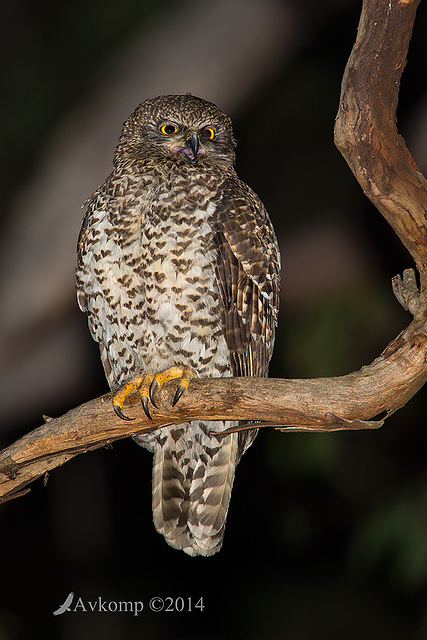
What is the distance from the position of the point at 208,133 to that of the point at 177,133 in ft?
0.63

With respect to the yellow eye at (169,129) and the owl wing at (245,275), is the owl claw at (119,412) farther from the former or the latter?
the yellow eye at (169,129)

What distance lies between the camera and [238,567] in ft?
20.9

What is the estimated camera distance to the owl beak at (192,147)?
3.34m

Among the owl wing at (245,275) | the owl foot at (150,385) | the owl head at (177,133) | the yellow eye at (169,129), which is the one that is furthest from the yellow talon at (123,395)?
the yellow eye at (169,129)

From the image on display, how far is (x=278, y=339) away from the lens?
5.75 meters

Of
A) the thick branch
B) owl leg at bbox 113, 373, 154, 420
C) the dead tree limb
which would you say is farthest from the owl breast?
the thick branch

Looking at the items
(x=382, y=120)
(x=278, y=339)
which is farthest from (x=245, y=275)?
(x=278, y=339)

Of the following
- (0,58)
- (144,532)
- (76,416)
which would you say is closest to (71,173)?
(76,416)

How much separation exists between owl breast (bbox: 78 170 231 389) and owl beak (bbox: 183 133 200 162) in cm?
25

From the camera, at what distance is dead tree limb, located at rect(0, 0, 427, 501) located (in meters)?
2.23

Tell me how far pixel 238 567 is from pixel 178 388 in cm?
416

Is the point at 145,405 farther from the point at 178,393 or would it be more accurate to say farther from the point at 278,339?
the point at 278,339

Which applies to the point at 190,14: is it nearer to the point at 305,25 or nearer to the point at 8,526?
the point at 305,25

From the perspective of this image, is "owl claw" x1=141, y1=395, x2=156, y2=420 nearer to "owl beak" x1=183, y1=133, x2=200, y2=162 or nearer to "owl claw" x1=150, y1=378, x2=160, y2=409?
"owl claw" x1=150, y1=378, x2=160, y2=409
